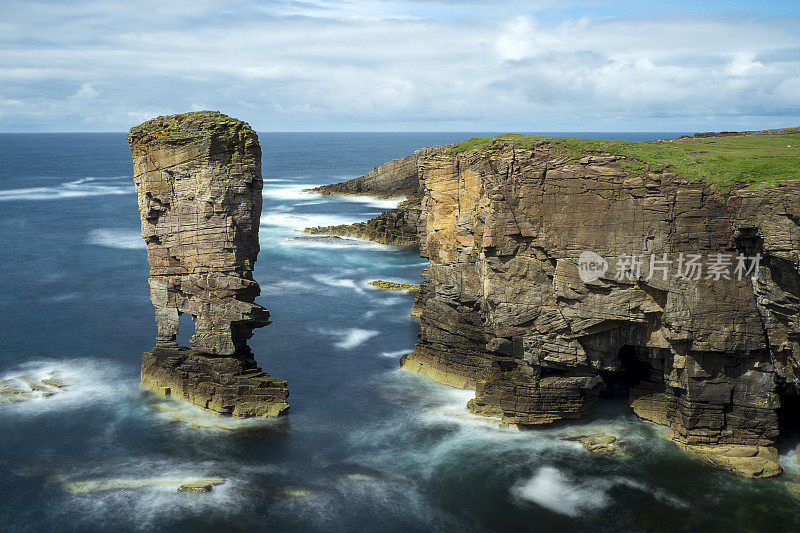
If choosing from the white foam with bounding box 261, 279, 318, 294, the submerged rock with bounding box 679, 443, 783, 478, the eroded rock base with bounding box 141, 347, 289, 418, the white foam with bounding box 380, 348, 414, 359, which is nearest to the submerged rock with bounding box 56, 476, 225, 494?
the eroded rock base with bounding box 141, 347, 289, 418

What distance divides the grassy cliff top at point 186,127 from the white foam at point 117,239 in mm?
51504

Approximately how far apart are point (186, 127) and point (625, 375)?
90.5ft

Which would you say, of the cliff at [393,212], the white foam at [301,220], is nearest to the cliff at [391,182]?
the cliff at [393,212]

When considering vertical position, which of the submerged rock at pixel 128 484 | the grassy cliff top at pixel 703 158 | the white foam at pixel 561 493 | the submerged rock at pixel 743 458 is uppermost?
the grassy cliff top at pixel 703 158

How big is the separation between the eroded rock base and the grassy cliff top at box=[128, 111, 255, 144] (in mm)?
12001

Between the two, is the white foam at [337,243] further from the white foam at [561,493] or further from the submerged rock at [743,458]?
the submerged rock at [743,458]

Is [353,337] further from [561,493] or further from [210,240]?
[561,493]

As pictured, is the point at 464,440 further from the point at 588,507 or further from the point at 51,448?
the point at 51,448

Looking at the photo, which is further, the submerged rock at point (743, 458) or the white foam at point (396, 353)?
the white foam at point (396, 353)

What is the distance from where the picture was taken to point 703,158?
3534 centimetres

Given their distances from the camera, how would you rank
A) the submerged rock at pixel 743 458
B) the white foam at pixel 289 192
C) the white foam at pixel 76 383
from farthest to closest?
the white foam at pixel 289 192, the white foam at pixel 76 383, the submerged rock at pixel 743 458

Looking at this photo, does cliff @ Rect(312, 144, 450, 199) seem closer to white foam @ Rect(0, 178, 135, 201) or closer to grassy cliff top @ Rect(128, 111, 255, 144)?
white foam @ Rect(0, 178, 135, 201)

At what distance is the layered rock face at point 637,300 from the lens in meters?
32.6

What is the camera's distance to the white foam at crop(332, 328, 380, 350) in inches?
2085
